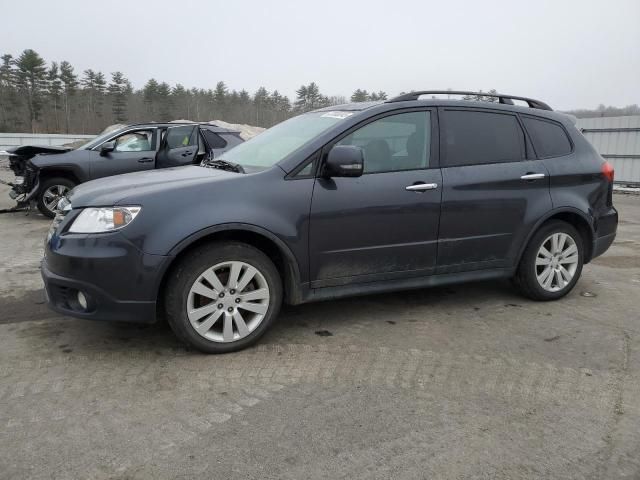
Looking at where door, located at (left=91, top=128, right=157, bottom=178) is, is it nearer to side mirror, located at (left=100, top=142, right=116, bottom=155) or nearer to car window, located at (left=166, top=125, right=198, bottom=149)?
side mirror, located at (left=100, top=142, right=116, bottom=155)

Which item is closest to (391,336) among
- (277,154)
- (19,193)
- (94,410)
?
(277,154)

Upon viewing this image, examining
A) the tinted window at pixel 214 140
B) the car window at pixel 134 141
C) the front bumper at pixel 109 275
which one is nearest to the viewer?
the front bumper at pixel 109 275

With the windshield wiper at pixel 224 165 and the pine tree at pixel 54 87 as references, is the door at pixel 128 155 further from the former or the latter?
the pine tree at pixel 54 87

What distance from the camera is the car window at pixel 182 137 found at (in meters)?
9.05

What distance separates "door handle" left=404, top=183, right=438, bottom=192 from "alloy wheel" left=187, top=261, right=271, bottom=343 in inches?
51.3

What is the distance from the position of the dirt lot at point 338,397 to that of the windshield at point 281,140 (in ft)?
4.20

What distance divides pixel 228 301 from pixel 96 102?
189 ft

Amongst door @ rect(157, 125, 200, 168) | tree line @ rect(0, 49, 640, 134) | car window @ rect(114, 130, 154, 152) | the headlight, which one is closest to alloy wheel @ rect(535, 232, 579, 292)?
the headlight

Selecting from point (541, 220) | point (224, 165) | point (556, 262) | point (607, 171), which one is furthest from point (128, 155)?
point (607, 171)

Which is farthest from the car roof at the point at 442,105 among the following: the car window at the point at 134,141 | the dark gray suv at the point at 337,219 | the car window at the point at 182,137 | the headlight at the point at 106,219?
the car window at the point at 134,141

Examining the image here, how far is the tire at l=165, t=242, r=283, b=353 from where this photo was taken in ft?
11.0

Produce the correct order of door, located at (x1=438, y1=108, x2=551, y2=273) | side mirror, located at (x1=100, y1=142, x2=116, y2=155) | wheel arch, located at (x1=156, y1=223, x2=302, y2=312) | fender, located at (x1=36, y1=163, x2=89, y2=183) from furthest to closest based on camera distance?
side mirror, located at (x1=100, y1=142, x2=116, y2=155)
fender, located at (x1=36, y1=163, x2=89, y2=183)
door, located at (x1=438, y1=108, x2=551, y2=273)
wheel arch, located at (x1=156, y1=223, x2=302, y2=312)

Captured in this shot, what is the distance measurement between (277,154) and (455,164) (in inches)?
56.1

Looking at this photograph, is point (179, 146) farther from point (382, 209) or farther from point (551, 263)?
point (551, 263)
